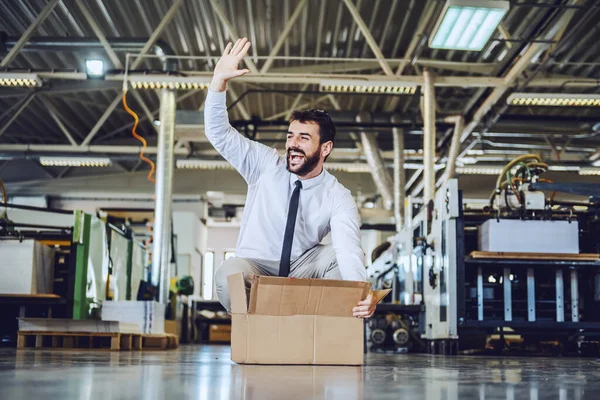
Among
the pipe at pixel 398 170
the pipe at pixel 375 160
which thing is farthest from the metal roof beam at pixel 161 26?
the pipe at pixel 398 170

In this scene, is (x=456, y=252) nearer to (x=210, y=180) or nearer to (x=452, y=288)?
(x=452, y=288)

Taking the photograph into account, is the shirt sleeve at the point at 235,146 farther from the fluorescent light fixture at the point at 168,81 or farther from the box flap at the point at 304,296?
the fluorescent light fixture at the point at 168,81

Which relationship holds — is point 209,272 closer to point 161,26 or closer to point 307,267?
point 161,26

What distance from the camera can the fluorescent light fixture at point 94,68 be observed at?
9984 mm

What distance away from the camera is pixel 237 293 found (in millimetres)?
3330

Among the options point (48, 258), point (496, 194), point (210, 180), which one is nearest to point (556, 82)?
point (496, 194)

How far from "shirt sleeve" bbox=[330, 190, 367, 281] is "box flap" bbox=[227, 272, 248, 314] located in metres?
0.50

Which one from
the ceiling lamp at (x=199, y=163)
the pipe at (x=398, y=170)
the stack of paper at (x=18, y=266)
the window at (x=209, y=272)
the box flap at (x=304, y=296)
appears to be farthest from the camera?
the window at (x=209, y=272)

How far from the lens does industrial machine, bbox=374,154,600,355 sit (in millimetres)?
6297

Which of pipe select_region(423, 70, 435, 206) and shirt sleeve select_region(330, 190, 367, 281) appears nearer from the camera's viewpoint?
shirt sleeve select_region(330, 190, 367, 281)

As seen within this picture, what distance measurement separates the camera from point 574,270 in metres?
6.62

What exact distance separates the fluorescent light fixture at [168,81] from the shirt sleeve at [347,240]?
6918mm

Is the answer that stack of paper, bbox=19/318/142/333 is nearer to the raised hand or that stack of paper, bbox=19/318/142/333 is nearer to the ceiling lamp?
the raised hand

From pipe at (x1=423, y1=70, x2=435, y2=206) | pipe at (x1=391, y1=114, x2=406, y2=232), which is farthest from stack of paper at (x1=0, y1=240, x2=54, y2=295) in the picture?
pipe at (x1=391, y1=114, x2=406, y2=232)
